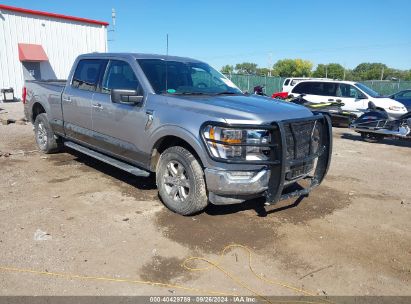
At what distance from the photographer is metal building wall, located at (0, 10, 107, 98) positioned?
21484mm

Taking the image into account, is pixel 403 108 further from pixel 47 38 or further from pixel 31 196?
pixel 47 38

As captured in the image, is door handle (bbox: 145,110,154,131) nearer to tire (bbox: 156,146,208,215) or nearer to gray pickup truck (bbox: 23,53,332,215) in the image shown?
gray pickup truck (bbox: 23,53,332,215)

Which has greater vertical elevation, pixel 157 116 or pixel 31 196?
pixel 157 116

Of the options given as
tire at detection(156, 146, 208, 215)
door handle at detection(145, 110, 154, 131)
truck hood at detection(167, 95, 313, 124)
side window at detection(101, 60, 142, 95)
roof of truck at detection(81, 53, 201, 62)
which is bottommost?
tire at detection(156, 146, 208, 215)

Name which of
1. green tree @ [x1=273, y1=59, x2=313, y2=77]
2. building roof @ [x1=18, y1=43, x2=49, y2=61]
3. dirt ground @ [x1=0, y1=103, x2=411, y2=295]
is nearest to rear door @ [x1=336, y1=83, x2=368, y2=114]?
dirt ground @ [x1=0, y1=103, x2=411, y2=295]

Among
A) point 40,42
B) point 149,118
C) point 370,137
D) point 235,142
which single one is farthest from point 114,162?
point 40,42

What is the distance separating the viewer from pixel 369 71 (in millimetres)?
109875

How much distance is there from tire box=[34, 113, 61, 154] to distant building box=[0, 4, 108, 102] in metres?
15.8

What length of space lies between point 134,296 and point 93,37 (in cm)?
2533

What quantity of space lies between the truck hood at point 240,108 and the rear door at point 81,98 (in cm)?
186

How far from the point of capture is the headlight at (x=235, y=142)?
13.2ft

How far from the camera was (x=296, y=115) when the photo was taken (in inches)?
177

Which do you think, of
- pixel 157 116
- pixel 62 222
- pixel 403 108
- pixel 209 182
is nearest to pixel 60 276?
pixel 62 222

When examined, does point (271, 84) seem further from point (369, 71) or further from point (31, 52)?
point (369, 71)
